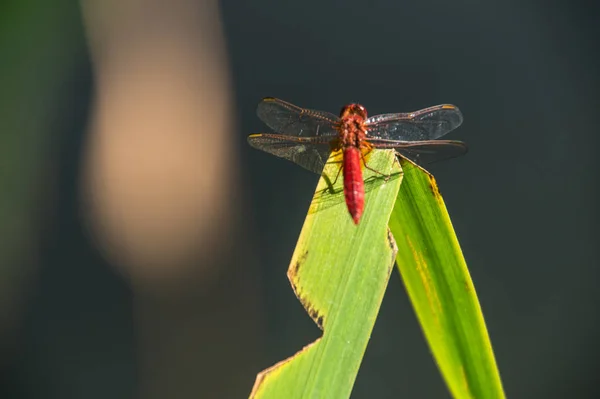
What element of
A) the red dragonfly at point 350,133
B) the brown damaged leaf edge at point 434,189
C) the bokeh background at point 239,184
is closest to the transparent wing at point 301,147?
the red dragonfly at point 350,133

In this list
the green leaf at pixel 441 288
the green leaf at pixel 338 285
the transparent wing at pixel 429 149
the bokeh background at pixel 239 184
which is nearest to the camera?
the green leaf at pixel 338 285

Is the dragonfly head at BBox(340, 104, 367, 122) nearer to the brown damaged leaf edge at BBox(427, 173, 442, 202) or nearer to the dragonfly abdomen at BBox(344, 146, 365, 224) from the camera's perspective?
the dragonfly abdomen at BBox(344, 146, 365, 224)

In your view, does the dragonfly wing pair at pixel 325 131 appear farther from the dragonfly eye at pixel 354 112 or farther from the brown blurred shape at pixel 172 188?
the brown blurred shape at pixel 172 188

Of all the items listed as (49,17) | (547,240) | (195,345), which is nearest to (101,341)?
(195,345)

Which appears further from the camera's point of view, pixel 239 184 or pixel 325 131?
pixel 239 184

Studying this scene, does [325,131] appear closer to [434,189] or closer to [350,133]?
[350,133]

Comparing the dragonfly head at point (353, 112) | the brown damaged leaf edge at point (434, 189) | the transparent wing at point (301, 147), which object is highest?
the dragonfly head at point (353, 112)

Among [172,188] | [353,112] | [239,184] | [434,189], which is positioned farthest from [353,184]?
[172,188]
